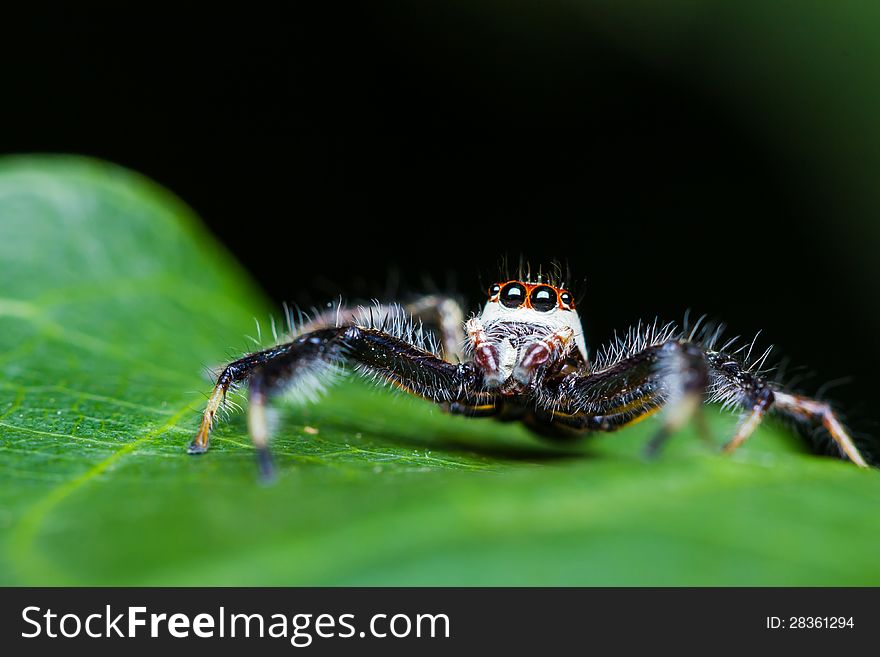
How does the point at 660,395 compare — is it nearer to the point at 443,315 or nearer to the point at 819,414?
the point at 819,414

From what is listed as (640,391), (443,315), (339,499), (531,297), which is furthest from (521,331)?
(339,499)

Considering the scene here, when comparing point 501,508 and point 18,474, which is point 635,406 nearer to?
point 501,508

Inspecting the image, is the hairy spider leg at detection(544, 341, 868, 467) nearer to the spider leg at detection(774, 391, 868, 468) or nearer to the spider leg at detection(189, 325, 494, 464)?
the spider leg at detection(774, 391, 868, 468)

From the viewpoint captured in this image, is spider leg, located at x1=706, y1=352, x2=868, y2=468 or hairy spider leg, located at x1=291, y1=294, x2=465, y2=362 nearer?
spider leg, located at x1=706, y1=352, x2=868, y2=468

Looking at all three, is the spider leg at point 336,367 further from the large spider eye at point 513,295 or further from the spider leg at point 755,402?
the spider leg at point 755,402

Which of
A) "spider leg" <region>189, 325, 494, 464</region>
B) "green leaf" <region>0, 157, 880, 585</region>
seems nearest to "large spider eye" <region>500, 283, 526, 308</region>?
"spider leg" <region>189, 325, 494, 464</region>

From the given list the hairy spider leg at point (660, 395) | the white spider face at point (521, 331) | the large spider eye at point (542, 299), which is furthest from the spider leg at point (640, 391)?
the large spider eye at point (542, 299)

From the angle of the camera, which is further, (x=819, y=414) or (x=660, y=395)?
(x=819, y=414)
